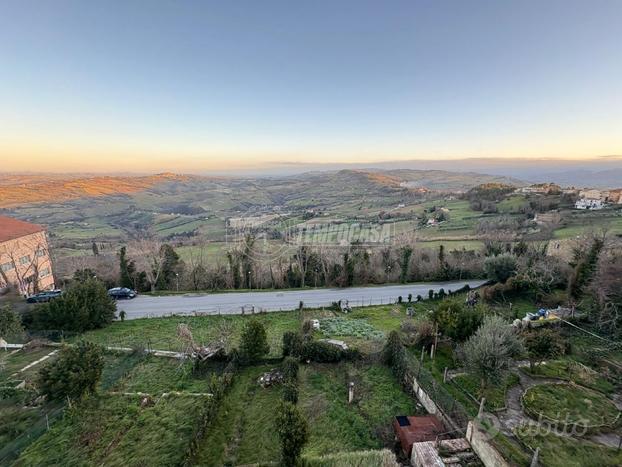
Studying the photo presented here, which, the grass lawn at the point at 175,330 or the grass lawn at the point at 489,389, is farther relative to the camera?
the grass lawn at the point at 175,330

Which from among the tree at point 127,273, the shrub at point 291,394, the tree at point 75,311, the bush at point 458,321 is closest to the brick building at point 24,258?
the tree at point 127,273

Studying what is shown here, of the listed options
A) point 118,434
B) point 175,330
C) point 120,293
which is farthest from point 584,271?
point 120,293

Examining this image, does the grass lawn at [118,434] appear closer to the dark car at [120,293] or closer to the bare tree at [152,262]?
the dark car at [120,293]

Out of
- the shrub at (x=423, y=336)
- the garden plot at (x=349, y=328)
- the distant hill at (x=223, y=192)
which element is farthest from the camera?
the distant hill at (x=223, y=192)

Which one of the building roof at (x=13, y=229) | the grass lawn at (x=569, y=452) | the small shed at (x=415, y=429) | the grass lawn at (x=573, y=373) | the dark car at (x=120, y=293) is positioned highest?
the building roof at (x=13, y=229)

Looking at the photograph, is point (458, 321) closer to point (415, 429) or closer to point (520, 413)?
point (520, 413)

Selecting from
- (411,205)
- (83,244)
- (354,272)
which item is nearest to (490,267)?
(354,272)

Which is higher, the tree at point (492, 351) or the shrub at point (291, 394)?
the tree at point (492, 351)

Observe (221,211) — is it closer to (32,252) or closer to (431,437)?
(32,252)

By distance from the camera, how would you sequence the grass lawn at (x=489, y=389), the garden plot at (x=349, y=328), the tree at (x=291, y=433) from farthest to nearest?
1. the garden plot at (x=349, y=328)
2. the grass lawn at (x=489, y=389)
3. the tree at (x=291, y=433)
